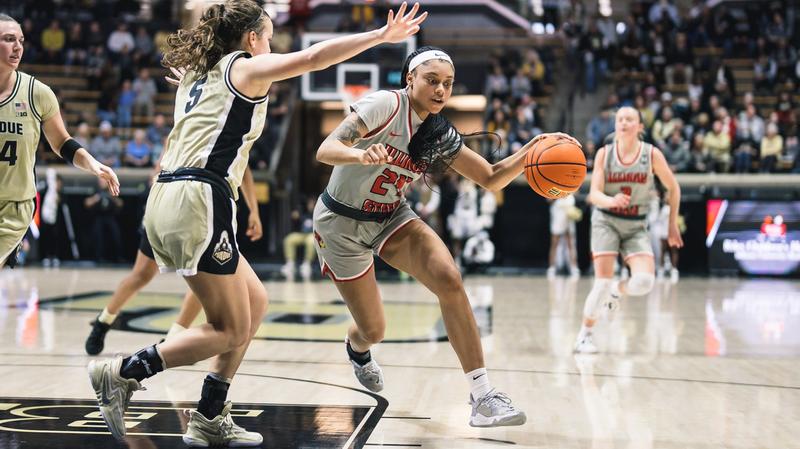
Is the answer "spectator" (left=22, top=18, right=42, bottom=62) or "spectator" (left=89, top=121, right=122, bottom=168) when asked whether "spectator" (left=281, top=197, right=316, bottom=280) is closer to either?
"spectator" (left=89, top=121, right=122, bottom=168)

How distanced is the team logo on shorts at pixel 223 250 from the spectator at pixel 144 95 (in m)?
17.1

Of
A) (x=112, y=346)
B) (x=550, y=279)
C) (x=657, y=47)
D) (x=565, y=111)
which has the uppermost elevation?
(x=657, y=47)

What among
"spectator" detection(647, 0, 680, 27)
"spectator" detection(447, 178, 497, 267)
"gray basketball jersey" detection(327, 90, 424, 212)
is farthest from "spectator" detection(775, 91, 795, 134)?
"gray basketball jersey" detection(327, 90, 424, 212)

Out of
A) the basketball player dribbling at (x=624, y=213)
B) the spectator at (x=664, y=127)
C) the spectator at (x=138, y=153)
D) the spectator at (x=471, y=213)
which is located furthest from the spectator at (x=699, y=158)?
the spectator at (x=138, y=153)

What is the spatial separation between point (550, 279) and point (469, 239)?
190cm

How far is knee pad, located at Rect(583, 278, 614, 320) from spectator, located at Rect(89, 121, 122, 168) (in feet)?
40.9

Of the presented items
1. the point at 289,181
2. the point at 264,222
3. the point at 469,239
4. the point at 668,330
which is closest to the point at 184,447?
the point at 668,330

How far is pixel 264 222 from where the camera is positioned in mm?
17984

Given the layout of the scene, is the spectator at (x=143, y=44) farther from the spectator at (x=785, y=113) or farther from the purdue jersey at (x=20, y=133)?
the purdue jersey at (x=20, y=133)

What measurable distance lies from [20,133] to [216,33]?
1604mm

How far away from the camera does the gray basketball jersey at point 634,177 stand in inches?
307

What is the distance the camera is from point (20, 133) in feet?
16.7

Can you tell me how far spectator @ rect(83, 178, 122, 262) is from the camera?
1695cm

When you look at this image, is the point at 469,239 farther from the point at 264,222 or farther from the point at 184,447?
the point at 184,447
